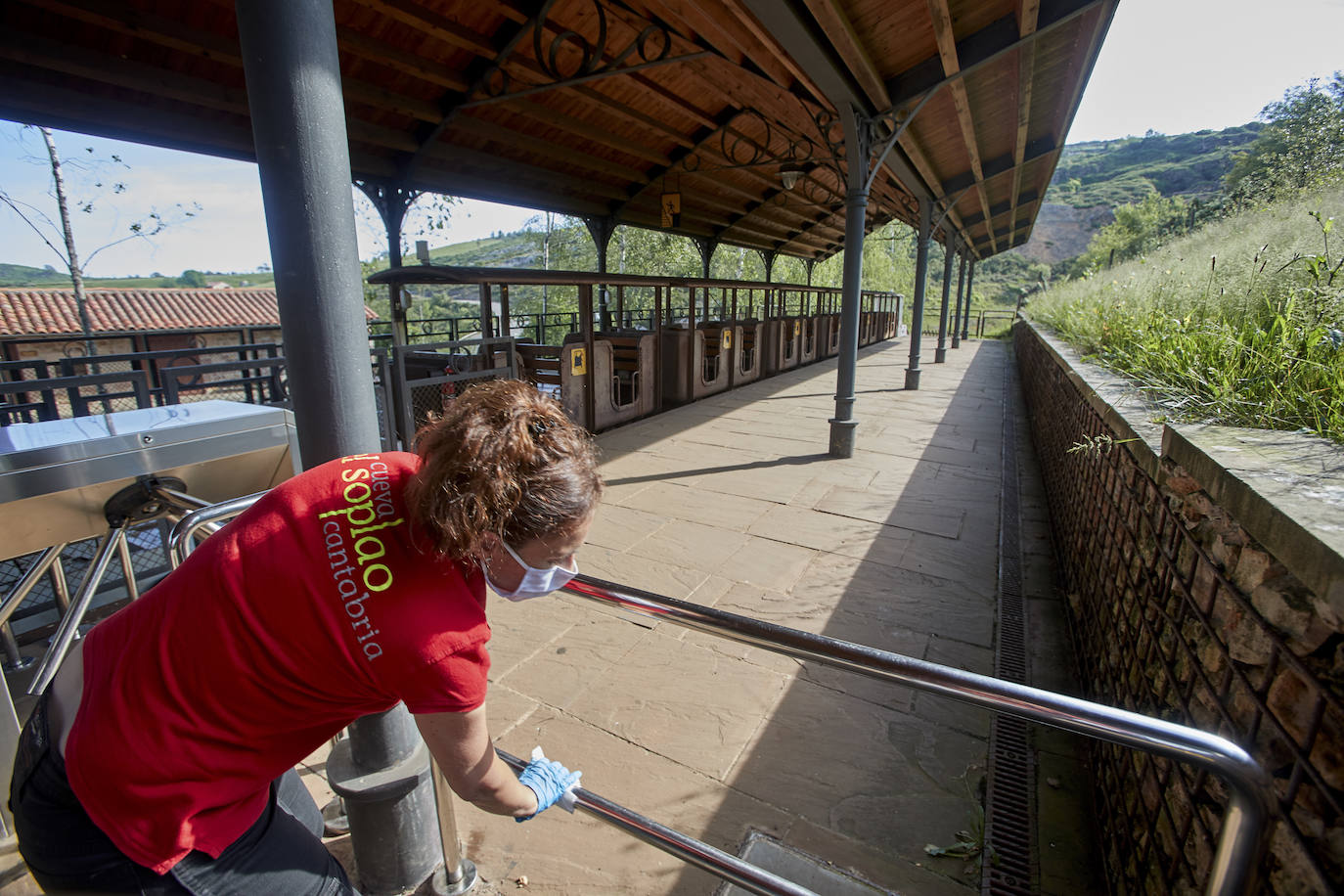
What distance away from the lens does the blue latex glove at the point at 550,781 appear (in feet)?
4.48

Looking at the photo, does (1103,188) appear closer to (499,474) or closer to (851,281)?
(851,281)

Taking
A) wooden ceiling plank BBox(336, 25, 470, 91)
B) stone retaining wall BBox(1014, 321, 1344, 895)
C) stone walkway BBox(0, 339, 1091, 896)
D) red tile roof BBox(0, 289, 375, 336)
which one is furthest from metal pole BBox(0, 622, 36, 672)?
red tile roof BBox(0, 289, 375, 336)

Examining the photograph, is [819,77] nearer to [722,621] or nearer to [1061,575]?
[1061,575]

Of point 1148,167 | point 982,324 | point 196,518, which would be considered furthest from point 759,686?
point 1148,167

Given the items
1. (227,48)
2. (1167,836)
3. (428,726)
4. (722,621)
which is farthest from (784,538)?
(227,48)

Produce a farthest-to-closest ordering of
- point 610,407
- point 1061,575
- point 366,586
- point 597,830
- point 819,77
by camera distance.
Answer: point 610,407
point 819,77
point 1061,575
point 597,830
point 366,586

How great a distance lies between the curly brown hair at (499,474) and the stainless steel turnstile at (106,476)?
49.2 inches

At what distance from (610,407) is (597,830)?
6.04m

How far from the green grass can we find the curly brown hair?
2046 millimetres

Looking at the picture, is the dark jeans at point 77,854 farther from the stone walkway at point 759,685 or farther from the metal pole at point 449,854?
the stone walkway at point 759,685

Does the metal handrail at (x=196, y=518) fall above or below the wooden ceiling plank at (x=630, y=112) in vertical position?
below

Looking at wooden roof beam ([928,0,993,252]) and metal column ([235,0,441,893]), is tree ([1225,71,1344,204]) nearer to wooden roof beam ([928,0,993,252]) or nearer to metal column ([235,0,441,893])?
wooden roof beam ([928,0,993,252])

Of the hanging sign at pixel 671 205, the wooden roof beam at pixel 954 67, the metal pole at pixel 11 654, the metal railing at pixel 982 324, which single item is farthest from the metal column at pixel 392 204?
the metal railing at pixel 982 324

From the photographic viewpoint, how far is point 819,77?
5.38 meters
